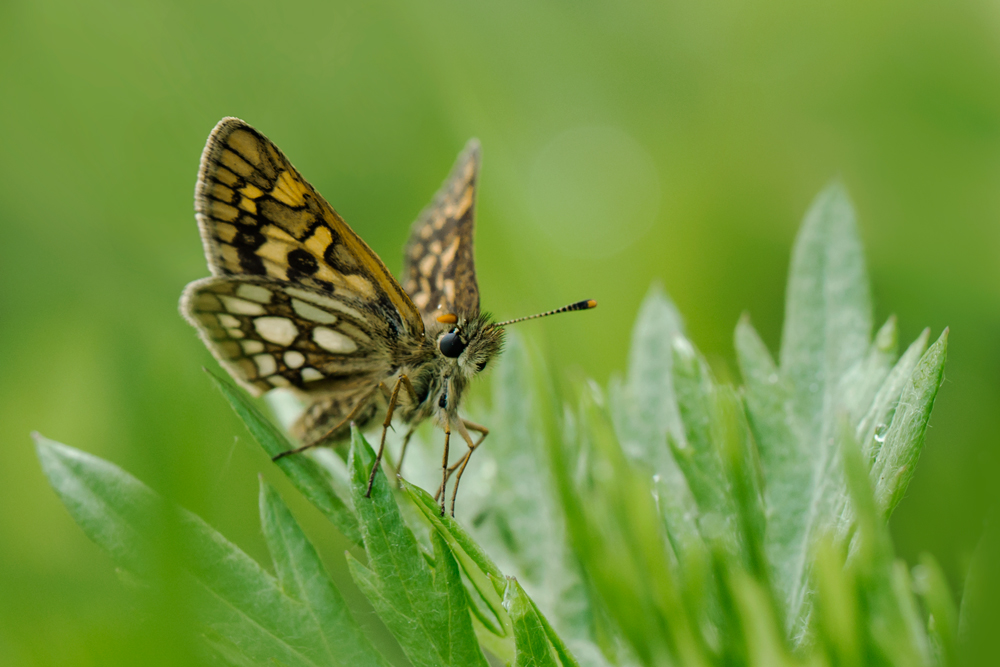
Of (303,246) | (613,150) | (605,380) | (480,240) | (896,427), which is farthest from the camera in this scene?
(613,150)

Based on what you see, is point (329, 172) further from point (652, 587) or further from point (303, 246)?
point (652, 587)

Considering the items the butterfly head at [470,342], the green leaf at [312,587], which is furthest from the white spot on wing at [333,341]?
the green leaf at [312,587]

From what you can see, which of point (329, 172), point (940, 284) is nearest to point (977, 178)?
point (940, 284)

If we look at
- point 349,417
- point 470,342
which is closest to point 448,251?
point 470,342

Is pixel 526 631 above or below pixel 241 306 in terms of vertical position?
below

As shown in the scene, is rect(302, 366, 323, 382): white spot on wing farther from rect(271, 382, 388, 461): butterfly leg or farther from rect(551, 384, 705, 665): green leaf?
rect(551, 384, 705, 665): green leaf

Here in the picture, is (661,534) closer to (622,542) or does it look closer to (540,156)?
(622,542)

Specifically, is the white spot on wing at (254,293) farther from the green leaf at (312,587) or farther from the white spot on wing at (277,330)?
the green leaf at (312,587)
